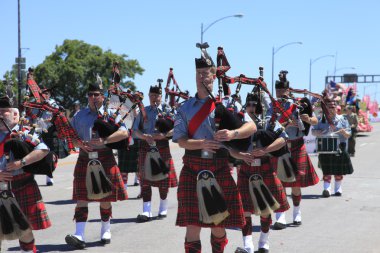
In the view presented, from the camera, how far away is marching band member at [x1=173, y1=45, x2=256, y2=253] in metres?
5.59

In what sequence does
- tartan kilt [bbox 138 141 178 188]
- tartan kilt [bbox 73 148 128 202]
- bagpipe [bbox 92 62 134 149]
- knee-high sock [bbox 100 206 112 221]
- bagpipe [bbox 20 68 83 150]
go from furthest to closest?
1. tartan kilt [bbox 138 141 178 188]
2. knee-high sock [bbox 100 206 112 221]
3. tartan kilt [bbox 73 148 128 202]
4. bagpipe [bbox 92 62 134 149]
5. bagpipe [bbox 20 68 83 150]

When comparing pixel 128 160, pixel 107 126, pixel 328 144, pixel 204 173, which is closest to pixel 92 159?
pixel 107 126

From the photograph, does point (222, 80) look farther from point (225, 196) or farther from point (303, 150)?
point (303, 150)

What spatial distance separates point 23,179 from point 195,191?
1.58m

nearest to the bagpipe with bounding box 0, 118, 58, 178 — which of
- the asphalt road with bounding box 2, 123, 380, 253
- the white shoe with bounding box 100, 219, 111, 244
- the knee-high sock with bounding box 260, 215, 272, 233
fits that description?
the asphalt road with bounding box 2, 123, 380, 253

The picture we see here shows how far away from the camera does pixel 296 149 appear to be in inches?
381

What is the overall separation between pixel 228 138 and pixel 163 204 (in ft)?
15.8

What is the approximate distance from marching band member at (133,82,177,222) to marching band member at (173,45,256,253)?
4.04 metres

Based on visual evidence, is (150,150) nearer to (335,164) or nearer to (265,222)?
(265,222)

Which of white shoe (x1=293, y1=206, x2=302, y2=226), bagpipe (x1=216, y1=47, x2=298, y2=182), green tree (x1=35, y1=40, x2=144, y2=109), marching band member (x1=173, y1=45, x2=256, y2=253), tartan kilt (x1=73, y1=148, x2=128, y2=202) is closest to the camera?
marching band member (x1=173, y1=45, x2=256, y2=253)

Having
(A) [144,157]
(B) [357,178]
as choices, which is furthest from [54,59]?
(A) [144,157]

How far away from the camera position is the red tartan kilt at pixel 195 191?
18.6ft

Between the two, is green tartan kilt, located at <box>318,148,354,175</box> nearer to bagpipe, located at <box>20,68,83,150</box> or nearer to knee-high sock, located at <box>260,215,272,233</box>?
knee-high sock, located at <box>260,215,272,233</box>

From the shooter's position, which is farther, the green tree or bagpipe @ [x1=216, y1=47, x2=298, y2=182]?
the green tree
